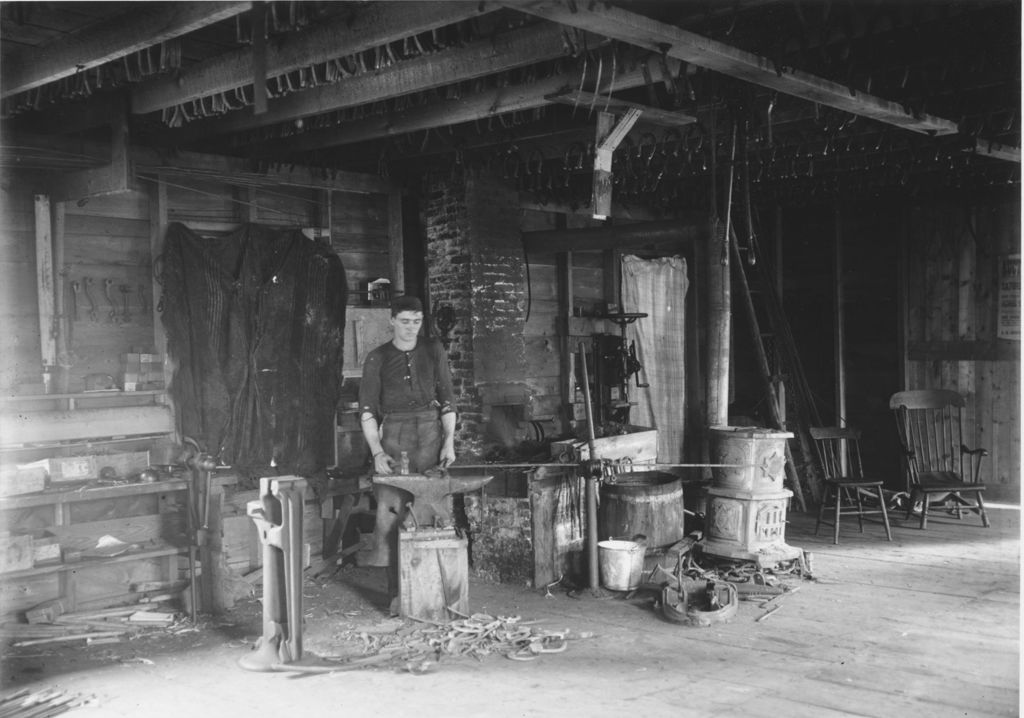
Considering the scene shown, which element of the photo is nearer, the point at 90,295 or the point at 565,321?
the point at 90,295

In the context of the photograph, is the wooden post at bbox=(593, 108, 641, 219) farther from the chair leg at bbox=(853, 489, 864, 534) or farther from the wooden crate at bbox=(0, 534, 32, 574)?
the chair leg at bbox=(853, 489, 864, 534)

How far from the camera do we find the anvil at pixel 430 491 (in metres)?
5.93

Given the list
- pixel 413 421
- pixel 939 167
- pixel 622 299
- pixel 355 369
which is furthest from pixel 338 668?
pixel 939 167

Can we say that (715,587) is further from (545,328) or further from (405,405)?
(545,328)

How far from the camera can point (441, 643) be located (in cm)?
524

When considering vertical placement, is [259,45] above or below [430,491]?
above

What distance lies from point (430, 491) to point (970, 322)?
20.4 ft

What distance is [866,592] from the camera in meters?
6.32

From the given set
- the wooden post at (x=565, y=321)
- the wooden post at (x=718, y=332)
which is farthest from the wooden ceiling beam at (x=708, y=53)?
the wooden post at (x=565, y=321)

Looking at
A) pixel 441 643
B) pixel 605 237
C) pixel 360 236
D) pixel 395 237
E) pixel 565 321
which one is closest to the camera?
pixel 441 643

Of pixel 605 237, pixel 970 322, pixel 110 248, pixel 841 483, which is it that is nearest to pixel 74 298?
pixel 110 248

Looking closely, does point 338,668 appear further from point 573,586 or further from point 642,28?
point 642,28

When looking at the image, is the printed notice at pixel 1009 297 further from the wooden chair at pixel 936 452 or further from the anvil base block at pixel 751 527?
the anvil base block at pixel 751 527

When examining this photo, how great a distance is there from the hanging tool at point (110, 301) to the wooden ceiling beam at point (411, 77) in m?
1.14
